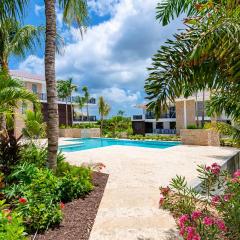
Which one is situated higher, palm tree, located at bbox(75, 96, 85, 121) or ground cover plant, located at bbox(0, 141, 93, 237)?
palm tree, located at bbox(75, 96, 85, 121)

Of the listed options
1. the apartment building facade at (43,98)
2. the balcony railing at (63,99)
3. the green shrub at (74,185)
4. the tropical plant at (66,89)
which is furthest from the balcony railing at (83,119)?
the green shrub at (74,185)

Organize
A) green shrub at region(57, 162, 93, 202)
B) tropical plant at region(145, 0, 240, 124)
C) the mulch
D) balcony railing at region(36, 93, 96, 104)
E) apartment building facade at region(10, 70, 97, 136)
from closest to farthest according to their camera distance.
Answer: tropical plant at region(145, 0, 240, 124) < the mulch < green shrub at region(57, 162, 93, 202) < balcony railing at region(36, 93, 96, 104) < apartment building facade at region(10, 70, 97, 136)

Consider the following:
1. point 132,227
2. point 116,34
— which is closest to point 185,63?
point 132,227

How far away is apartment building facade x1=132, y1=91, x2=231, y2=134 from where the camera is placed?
30016 mm

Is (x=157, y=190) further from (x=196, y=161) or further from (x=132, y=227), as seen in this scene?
(x=196, y=161)

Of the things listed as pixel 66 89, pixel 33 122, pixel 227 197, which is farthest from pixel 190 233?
pixel 66 89

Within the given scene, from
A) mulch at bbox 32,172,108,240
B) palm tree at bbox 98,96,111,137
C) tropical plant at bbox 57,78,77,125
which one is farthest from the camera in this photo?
tropical plant at bbox 57,78,77,125

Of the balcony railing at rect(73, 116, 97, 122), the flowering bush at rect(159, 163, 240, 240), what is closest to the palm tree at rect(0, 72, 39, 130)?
the flowering bush at rect(159, 163, 240, 240)

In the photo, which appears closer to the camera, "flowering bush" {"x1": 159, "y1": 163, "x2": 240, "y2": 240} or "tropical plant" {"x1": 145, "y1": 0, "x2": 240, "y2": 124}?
"tropical plant" {"x1": 145, "y1": 0, "x2": 240, "y2": 124}

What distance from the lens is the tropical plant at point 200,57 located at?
303 cm

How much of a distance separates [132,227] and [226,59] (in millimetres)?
3600

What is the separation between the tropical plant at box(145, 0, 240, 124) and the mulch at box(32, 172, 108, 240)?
3.07 m

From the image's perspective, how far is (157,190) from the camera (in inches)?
298

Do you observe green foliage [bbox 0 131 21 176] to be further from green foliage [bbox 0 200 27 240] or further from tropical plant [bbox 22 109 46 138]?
tropical plant [bbox 22 109 46 138]
